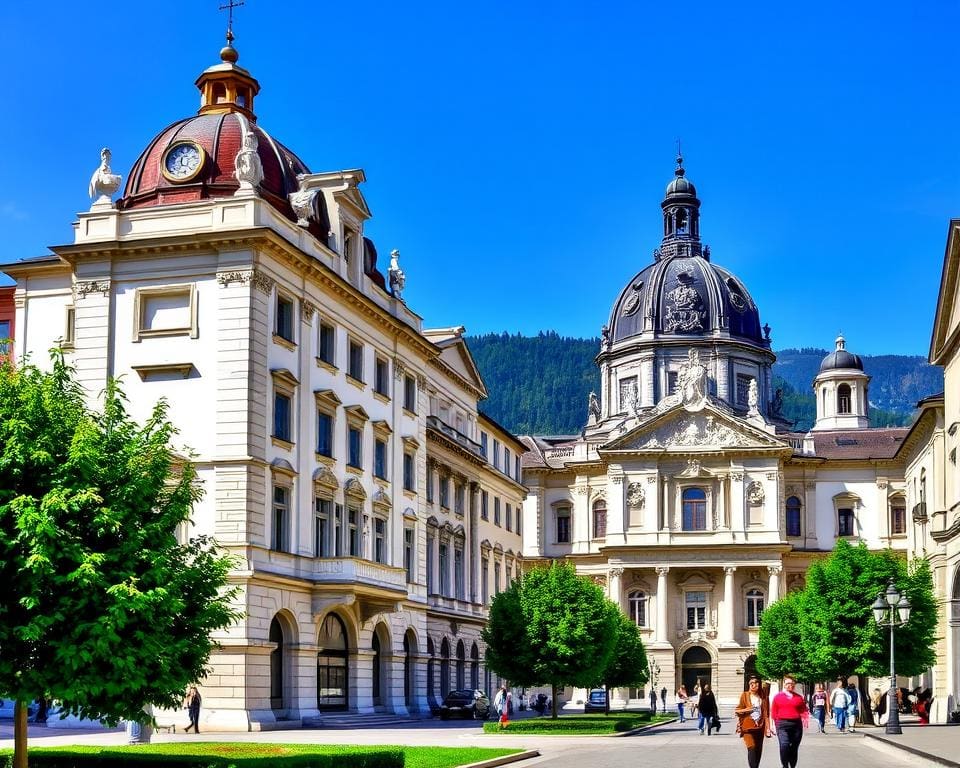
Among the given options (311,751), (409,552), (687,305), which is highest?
(687,305)

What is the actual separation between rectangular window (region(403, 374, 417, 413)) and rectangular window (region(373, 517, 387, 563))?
6706 mm

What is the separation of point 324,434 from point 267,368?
5.90 metres

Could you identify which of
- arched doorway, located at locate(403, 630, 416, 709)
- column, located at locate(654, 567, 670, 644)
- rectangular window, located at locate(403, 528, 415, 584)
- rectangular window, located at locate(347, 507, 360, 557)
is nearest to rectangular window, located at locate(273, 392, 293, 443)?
rectangular window, located at locate(347, 507, 360, 557)

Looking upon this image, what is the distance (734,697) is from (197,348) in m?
63.1

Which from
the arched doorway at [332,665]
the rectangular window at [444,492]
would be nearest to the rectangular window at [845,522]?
the rectangular window at [444,492]

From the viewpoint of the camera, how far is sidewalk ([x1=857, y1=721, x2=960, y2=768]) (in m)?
33.3

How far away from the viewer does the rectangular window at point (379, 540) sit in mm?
59500

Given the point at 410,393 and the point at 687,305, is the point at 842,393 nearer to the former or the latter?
the point at 687,305

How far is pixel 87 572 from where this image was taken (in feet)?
76.2

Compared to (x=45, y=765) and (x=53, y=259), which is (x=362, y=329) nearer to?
(x=53, y=259)

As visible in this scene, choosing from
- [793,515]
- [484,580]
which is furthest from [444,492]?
[793,515]

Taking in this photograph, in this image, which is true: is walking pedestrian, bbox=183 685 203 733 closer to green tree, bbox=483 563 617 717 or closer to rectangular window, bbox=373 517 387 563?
rectangular window, bbox=373 517 387 563

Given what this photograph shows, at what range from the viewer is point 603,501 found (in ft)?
369

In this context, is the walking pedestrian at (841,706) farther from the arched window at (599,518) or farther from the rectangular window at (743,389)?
the rectangular window at (743,389)
